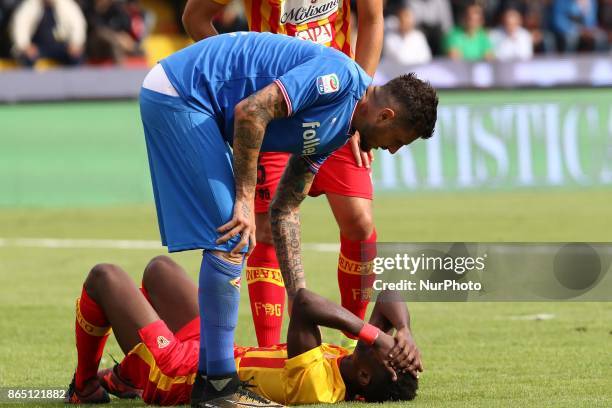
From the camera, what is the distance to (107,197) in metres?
17.1

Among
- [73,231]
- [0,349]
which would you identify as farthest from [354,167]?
[73,231]

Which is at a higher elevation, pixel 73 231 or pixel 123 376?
pixel 123 376

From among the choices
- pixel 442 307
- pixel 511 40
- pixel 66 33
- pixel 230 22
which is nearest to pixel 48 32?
pixel 66 33

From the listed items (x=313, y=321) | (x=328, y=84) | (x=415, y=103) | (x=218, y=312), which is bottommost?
(x=313, y=321)

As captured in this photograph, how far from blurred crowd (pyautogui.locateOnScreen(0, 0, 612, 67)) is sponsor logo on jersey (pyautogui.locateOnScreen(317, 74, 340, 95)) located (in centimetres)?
1265

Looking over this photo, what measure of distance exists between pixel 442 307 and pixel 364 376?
12.2ft

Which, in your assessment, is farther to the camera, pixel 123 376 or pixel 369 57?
pixel 369 57

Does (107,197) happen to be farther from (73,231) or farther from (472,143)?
(472,143)

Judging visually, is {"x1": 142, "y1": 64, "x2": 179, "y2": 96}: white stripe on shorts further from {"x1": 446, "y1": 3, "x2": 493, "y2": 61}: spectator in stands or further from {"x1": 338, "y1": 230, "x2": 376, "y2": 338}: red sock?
{"x1": 446, "y1": 3, "x2": 493, "y2": 61}: spectator in stands

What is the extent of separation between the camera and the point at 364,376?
626cm

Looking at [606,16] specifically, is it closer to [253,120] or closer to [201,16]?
[201,16]

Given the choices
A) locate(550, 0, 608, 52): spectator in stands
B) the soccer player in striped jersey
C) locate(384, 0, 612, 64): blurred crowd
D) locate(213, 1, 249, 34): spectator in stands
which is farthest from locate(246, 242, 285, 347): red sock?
locate(550, 0, 608, 52): spectator in stands

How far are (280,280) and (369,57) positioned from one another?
4.59 ft

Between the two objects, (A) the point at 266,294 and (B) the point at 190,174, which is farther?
(A) the point at 266,294
